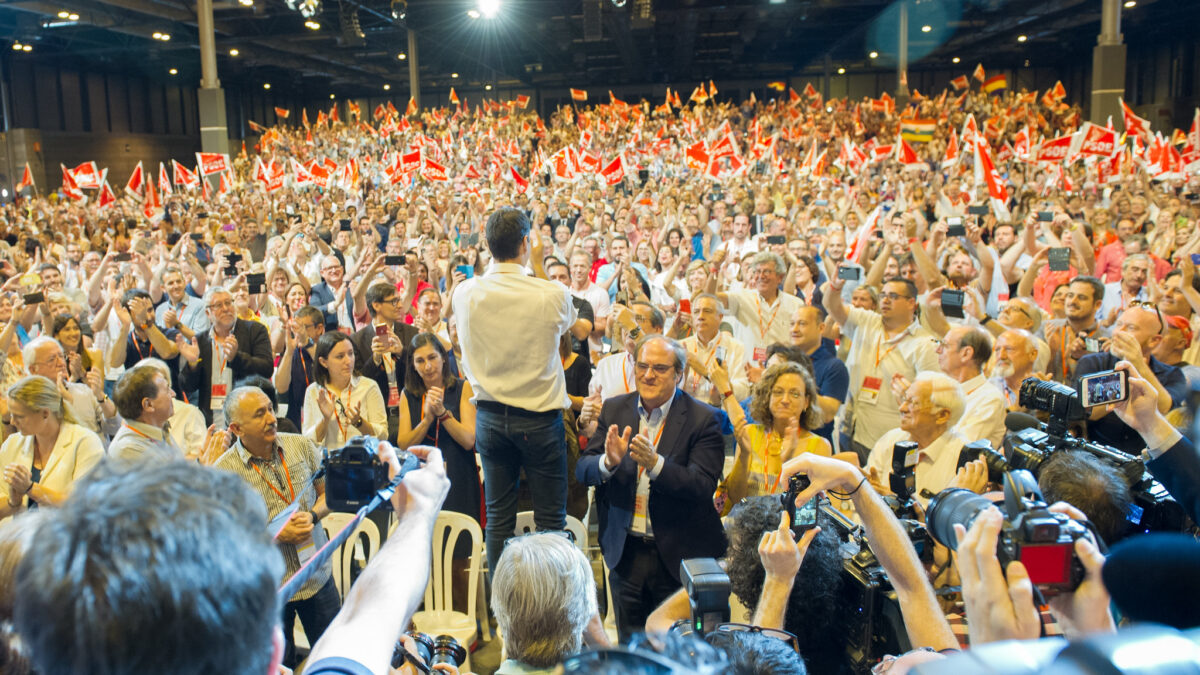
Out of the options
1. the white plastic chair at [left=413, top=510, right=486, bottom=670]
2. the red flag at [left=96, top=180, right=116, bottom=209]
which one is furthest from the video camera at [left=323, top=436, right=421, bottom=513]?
the red flag at [left=96, top=180, right=116, bottom=209]

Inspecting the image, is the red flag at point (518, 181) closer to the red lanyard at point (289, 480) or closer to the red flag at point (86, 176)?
the red flag at point (86, 176)

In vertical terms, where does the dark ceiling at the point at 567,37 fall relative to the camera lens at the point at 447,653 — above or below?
above

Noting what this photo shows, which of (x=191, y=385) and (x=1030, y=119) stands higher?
(x=1030, y=119)

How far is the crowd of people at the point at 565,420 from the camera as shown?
89cm

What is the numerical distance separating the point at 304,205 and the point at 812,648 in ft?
41.1

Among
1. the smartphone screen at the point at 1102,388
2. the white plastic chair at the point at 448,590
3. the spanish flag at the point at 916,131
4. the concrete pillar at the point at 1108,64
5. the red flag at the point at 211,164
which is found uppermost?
the concrete pillar at the point at 1108,64

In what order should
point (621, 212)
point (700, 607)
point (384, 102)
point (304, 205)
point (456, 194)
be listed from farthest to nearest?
point (384, 102), point (456, 194), point (304, 205), point (621, 212), point (700, 607)

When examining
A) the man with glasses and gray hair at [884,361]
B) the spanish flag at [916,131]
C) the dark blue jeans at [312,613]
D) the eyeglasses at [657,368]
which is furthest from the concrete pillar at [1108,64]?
the dark blue jeans at [312,613]

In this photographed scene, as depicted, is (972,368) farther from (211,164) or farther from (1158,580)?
(211,164)

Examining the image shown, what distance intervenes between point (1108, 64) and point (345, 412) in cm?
1709

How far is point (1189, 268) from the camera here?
542cm

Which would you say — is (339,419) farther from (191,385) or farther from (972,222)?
(972,222)

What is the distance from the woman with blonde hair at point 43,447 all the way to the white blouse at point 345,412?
986 mm

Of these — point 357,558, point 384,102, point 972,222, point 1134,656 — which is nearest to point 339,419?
point 357,558
